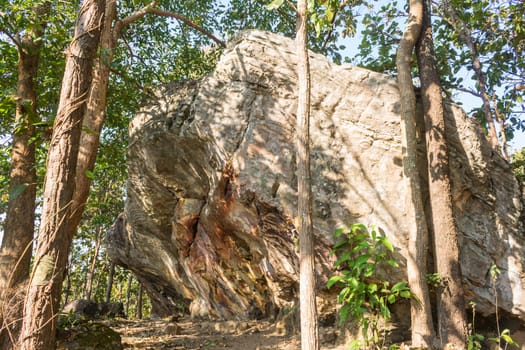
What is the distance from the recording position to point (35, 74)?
24.1 feet

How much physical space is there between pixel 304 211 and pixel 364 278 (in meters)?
1.68

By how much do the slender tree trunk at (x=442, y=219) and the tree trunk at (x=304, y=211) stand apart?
2459 mm

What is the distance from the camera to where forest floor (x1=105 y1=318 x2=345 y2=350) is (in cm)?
685

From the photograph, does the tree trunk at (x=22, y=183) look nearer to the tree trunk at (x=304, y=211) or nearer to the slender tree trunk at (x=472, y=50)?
the tree trunk at (x=304, y=211)

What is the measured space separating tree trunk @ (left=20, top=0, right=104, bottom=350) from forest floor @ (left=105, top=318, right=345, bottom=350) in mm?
3720

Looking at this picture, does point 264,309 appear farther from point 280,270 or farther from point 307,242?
point 307,242

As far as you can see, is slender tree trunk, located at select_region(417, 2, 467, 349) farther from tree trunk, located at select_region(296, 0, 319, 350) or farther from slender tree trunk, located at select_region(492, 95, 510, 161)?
slender tree trunk, located at select_region(492, 95, 510, 161)

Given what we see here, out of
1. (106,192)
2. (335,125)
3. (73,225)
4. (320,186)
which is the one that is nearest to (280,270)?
(320,186)

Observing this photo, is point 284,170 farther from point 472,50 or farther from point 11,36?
point 472,50

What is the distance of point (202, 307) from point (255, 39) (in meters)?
7.62

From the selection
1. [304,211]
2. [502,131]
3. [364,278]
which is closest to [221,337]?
[364,278]

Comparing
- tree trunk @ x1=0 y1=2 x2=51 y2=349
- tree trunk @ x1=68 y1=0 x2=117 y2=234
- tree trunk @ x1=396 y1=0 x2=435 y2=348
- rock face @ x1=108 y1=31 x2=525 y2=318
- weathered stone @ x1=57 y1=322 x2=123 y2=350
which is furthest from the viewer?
rock face @ x1=108 y1=31 x2=525 y2=318

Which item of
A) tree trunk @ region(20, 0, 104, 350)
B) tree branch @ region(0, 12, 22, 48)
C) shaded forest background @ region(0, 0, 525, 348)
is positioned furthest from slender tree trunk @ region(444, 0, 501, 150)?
tree branch @ region(0, 12, 22, 48)

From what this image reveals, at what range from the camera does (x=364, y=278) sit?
614 cm
